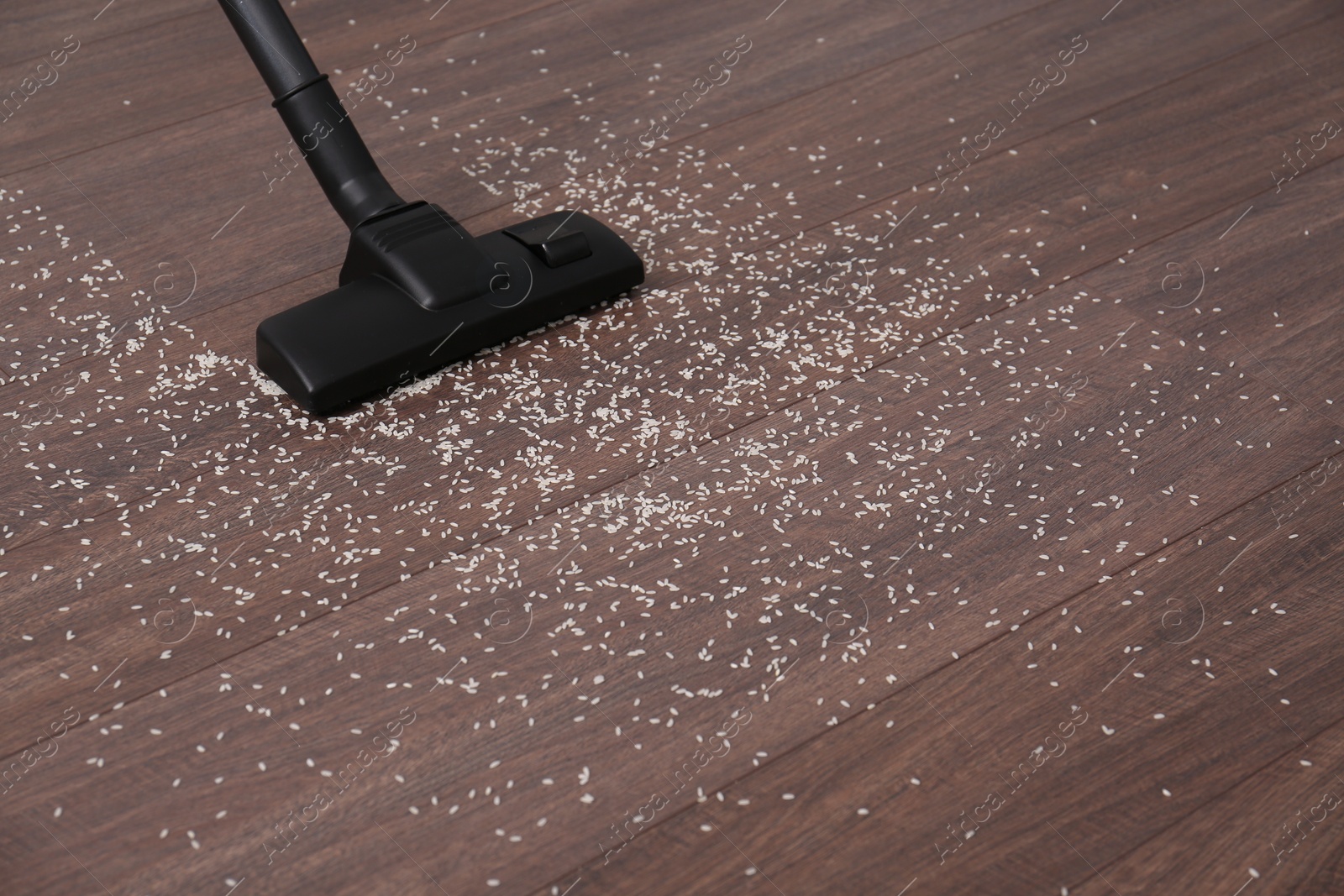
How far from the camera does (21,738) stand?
90 centimetres

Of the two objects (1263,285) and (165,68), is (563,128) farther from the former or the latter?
(1263,285)

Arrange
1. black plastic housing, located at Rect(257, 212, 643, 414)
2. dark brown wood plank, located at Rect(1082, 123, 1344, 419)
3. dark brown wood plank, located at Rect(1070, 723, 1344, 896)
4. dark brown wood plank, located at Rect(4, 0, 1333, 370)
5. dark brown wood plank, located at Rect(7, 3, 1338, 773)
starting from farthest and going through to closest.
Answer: dark brown wood plank, located at Rect(4, 0, 1333, 370)
dark brown wood plank, located at Rect(1082, 123, 1344, 419)
black plastic housing, located at Rect(257, 212, 643, 414)
dark brown wood plank, located at Rect(7, 3, 1338, 773)
dark brown wood plank, located at Rect(1070, 723, 1344, 896)

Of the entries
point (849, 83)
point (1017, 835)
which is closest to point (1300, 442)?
point (1017, 835)

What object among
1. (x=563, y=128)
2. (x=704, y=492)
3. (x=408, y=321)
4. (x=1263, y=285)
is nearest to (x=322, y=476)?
(x=408, y=321)

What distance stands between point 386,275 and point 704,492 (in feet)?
1.34

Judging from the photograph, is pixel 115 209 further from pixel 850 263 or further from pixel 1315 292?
pixel 1315 292

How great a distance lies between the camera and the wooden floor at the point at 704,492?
0.86 meters

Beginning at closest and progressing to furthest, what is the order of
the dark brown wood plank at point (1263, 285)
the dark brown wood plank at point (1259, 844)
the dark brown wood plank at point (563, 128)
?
1. the dark brown wood plank at point (1259, 844)
2. the dark brown wood plank at point (1263, 285)
3. the dark brown wood plank at point (563, 128)

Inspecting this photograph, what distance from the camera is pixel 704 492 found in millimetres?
1109

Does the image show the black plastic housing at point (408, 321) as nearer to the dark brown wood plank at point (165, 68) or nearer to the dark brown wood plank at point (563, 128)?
the dark brown wood plank at point (563, 128)

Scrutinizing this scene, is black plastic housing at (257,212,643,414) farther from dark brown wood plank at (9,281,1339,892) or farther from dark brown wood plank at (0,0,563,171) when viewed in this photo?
dark brown wood plank at (0,0,563,171)

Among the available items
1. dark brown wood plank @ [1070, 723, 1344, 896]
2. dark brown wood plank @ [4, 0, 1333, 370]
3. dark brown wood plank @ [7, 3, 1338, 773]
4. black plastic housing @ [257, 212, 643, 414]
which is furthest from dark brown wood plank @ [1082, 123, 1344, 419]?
black plastic housing @ [257, 212, 643, 414]

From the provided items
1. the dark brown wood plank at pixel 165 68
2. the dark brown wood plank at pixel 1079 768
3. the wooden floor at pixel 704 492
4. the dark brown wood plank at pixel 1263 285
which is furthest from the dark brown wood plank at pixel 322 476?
the dark brown wood plank at pixel 165 68

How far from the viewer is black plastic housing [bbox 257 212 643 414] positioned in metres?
1.16
